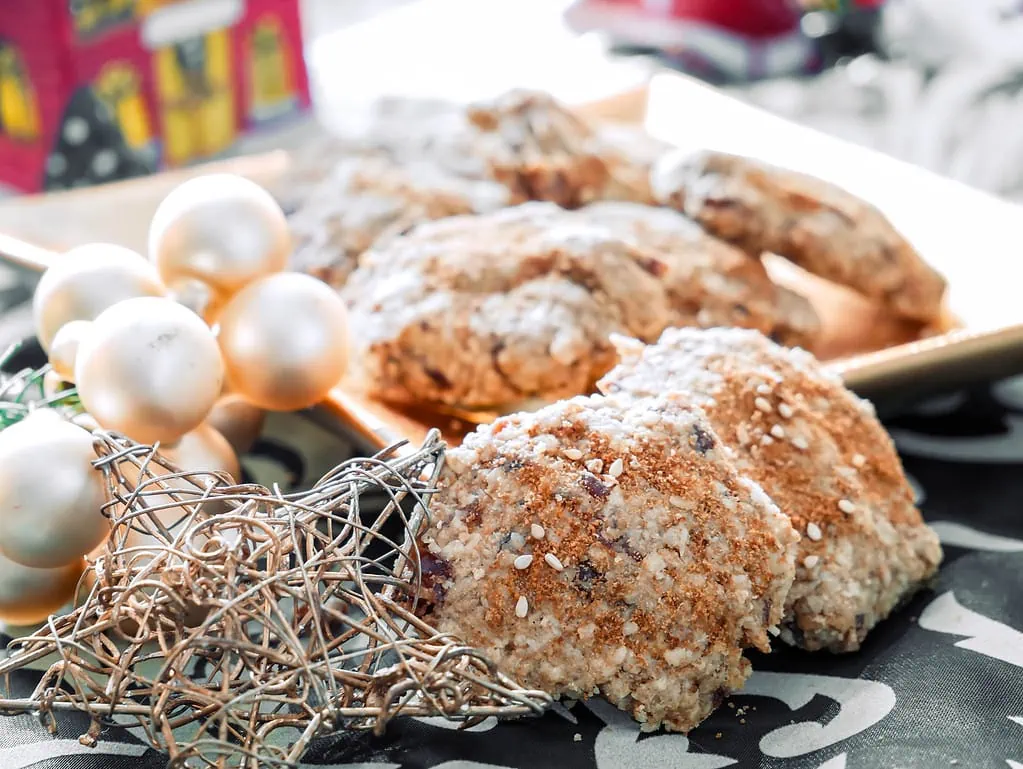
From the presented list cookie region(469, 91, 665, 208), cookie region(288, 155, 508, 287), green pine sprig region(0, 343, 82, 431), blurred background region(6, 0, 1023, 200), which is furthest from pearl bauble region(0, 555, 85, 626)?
blurred background region(6, 0, 1023, 200)

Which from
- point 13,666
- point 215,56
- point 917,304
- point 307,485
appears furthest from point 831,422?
point 215,56

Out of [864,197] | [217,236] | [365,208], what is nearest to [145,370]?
[217,236]

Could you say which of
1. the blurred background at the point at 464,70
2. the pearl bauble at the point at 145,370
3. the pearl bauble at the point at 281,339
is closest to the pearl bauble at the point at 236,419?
the pearl bauble at the point at 281,339

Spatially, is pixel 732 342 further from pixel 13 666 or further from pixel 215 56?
pixel 215 56

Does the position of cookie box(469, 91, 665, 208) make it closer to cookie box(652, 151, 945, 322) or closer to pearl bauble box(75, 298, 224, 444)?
cookie box(652, 151, 945, 322)

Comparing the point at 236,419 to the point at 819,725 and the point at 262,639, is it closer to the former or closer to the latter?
the point at 262,639

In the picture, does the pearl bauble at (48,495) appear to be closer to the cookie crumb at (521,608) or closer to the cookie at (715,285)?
the cookie crumb at (521,608)
